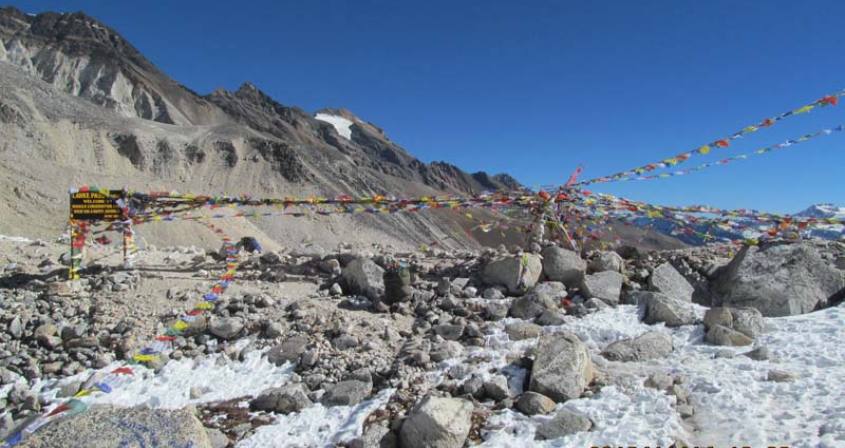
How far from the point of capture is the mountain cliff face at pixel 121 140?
30.1 metres

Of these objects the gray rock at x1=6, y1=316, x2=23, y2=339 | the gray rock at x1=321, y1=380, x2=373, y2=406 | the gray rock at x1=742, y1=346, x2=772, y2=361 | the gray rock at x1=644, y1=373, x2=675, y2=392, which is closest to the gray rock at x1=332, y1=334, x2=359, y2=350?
the gray rock at x1=321, y1=380, x2=373, y2=406

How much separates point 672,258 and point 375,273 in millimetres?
6668

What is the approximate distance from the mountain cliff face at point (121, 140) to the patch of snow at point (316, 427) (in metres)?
20.6

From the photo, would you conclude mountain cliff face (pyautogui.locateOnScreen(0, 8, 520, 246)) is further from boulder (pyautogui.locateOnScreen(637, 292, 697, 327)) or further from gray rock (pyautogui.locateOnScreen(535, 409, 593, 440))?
gray rock (pyautogui.locateOnScreen(535, 409, 593, 440))

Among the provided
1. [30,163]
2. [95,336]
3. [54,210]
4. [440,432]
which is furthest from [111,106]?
[440,432]

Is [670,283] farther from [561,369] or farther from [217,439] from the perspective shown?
[217,439]

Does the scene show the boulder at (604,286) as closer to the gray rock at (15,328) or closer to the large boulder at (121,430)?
the large boulder at (121,430)

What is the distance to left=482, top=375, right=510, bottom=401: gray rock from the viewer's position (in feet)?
20.9

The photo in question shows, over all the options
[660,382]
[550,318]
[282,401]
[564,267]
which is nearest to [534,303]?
[550,318]

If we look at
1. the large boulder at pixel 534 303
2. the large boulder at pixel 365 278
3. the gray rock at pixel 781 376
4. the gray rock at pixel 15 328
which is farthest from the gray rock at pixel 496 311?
the gray rock at pixel 15 328

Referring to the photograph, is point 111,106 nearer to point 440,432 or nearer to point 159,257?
point 159,257

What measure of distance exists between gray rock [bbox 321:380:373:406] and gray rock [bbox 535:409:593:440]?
222cm

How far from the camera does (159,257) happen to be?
11320mm

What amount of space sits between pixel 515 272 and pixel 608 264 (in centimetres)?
203
